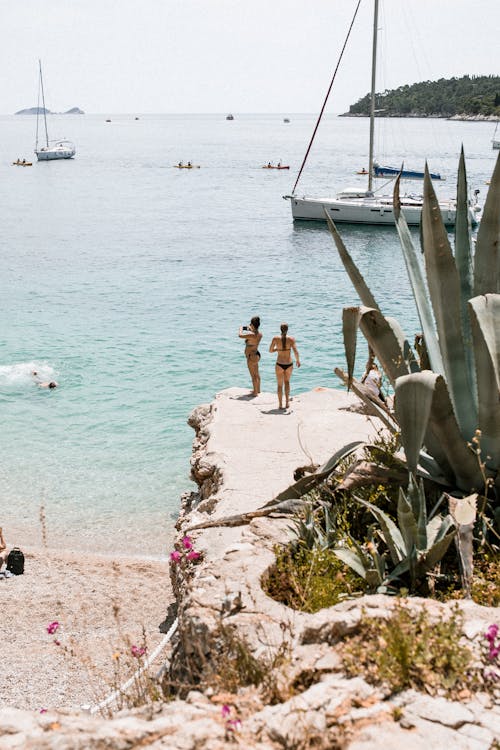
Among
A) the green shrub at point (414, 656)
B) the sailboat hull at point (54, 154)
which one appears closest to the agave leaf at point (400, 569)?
the green shrub at point (414, 656)

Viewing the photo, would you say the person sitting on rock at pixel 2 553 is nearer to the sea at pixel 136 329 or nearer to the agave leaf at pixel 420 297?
the sea at pixel 136 329

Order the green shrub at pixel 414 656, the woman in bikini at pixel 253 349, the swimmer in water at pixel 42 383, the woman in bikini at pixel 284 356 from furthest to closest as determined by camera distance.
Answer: the swimmer in water at pixel 42 383 < the woman in bikini at pixel 253 349 < the woman in bikini at pixel 284 356 < the green shrub at pixel 414 656

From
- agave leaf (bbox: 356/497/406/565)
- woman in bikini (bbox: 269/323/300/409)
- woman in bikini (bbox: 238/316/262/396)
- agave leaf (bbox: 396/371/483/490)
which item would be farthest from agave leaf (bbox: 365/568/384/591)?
woman in bikini (bbox: 238/316/262/396)

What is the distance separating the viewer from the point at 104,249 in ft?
119

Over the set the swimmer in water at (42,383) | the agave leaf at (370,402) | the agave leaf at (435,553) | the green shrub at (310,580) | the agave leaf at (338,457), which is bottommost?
the swimmer in water at (42,383)

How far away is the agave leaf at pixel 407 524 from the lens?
15.0 ft

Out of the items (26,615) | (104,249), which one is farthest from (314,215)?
(26,615)

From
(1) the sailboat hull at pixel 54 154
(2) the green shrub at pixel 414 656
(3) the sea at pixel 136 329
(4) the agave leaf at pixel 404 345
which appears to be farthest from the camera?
(1) the sailboat hull at pixel 54 154

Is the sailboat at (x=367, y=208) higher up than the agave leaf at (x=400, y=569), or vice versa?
the sailboat at (x=367, y=208)

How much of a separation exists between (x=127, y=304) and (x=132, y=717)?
23179mm

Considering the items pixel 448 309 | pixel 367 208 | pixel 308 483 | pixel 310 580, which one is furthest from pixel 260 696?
pixel 367 208

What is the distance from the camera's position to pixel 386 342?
210 inches

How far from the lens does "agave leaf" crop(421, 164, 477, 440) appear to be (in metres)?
5.26

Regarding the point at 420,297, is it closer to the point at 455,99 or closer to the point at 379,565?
the point at 379,565
